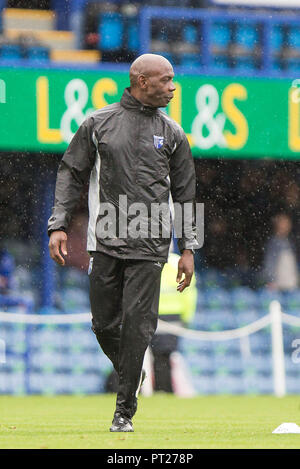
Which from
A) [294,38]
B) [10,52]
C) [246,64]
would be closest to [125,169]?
[10,52]

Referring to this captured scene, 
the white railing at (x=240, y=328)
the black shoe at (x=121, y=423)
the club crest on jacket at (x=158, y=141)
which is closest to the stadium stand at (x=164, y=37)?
the white railing at (x=240, y=328)

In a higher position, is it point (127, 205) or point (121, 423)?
point (127, 205)

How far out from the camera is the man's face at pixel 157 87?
7.14 meters

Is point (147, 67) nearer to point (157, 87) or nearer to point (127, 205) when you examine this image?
point (157, 87)

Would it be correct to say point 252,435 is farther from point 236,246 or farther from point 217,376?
point 236,246

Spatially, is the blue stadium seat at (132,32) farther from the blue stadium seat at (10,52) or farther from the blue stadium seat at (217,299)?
the blue stadium seat at (217,299)

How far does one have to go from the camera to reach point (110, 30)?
1906 cm

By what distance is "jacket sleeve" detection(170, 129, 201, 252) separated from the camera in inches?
286

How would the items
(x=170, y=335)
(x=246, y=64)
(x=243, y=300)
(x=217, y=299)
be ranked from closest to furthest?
(x=170, y=335), (x=243, y=300), (x=217, y=299), (x=246, y=64)

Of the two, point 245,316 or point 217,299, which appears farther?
point 217,299

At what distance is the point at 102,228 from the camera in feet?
23.3

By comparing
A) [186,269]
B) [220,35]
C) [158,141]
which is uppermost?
[158,141]

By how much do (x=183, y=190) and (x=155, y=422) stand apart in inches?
81.9

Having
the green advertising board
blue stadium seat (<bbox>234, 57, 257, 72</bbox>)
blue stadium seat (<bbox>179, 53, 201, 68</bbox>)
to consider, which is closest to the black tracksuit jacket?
the green advertising board
